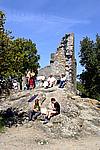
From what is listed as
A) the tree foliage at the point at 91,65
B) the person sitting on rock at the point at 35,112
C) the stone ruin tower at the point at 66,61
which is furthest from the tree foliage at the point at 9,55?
the tree foliage at the point at 91,65

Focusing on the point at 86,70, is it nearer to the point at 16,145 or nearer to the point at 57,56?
the point at 57,56

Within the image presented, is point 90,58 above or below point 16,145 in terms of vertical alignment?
above

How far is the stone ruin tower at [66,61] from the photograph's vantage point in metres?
29.4

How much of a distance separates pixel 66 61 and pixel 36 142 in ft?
45.9

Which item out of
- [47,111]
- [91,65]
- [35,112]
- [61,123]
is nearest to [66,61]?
[91,65]

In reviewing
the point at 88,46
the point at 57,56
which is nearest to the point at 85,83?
the point at 88,46

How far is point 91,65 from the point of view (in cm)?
3731

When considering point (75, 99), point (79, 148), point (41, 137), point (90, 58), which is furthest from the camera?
point (90, 58)

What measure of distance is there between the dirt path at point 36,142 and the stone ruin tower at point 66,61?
9.74 meters

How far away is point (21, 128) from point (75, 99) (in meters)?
5.99

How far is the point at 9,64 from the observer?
20.3 metres

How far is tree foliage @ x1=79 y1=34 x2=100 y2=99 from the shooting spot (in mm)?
36994

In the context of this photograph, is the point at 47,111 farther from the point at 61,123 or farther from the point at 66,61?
the point at 66,61

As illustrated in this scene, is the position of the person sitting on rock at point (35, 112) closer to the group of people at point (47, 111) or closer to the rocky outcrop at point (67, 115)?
the group of people at point (47, 111)
